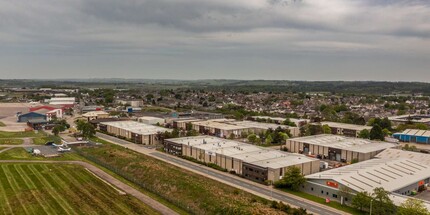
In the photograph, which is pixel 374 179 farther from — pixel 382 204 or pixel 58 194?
pixel 58 194

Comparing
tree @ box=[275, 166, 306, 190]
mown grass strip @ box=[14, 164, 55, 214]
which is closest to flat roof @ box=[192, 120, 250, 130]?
tree @ box=[275, 166, 306, 190]

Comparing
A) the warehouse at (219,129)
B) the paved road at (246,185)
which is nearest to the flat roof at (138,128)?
the paved road at (246,185)

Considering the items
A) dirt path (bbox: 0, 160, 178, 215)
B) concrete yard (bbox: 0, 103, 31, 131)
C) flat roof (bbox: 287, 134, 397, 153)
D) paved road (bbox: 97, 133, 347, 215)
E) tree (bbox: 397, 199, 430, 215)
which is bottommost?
paved road (bbox: 97, 133, 347, 215)

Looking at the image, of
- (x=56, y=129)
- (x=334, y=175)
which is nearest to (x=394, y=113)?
(x=334, y=175)

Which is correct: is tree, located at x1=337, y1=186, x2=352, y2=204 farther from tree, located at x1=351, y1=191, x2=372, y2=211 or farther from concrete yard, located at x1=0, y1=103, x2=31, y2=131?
concrete yard, located at x1=0, y1=103, x2=31, y2=131

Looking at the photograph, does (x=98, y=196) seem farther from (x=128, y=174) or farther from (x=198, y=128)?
(x=198, y=128)

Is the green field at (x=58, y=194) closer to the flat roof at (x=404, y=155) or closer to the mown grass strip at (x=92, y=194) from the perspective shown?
the mown grass strip at (x=92, y=194)
